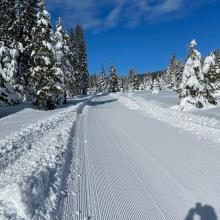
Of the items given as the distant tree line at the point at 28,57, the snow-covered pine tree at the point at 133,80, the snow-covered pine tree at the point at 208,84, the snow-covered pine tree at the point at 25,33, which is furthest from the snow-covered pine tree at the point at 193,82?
the snow-covered pine tree at the point at 133,80

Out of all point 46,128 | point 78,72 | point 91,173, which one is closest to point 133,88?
point 78,72

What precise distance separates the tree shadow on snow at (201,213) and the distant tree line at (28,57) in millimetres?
24941

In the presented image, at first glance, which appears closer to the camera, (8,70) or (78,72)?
(8,70)

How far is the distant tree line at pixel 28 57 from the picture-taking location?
31.4 metres

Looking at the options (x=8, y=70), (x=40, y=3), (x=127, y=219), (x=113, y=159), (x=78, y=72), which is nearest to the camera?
(x=127, y=219)

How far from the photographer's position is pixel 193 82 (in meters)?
32.8

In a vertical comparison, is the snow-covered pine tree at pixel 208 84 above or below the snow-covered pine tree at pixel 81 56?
below

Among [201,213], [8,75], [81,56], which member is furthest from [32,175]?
[81,56]

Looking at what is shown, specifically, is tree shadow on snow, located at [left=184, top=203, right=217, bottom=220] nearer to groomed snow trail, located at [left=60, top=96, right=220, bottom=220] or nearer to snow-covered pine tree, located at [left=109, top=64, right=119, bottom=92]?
groomed snow trail, located at [left=60, top=96, right=220, bottom=220]

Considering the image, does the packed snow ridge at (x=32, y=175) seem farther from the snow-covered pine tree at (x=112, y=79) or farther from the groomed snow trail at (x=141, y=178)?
the snow-covered pine tree at (x=112, y=79)

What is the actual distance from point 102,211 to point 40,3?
30936 mm

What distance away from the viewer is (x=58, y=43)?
1732 inches

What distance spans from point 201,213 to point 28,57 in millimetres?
31407

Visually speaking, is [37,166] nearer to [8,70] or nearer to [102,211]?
[102,211]
